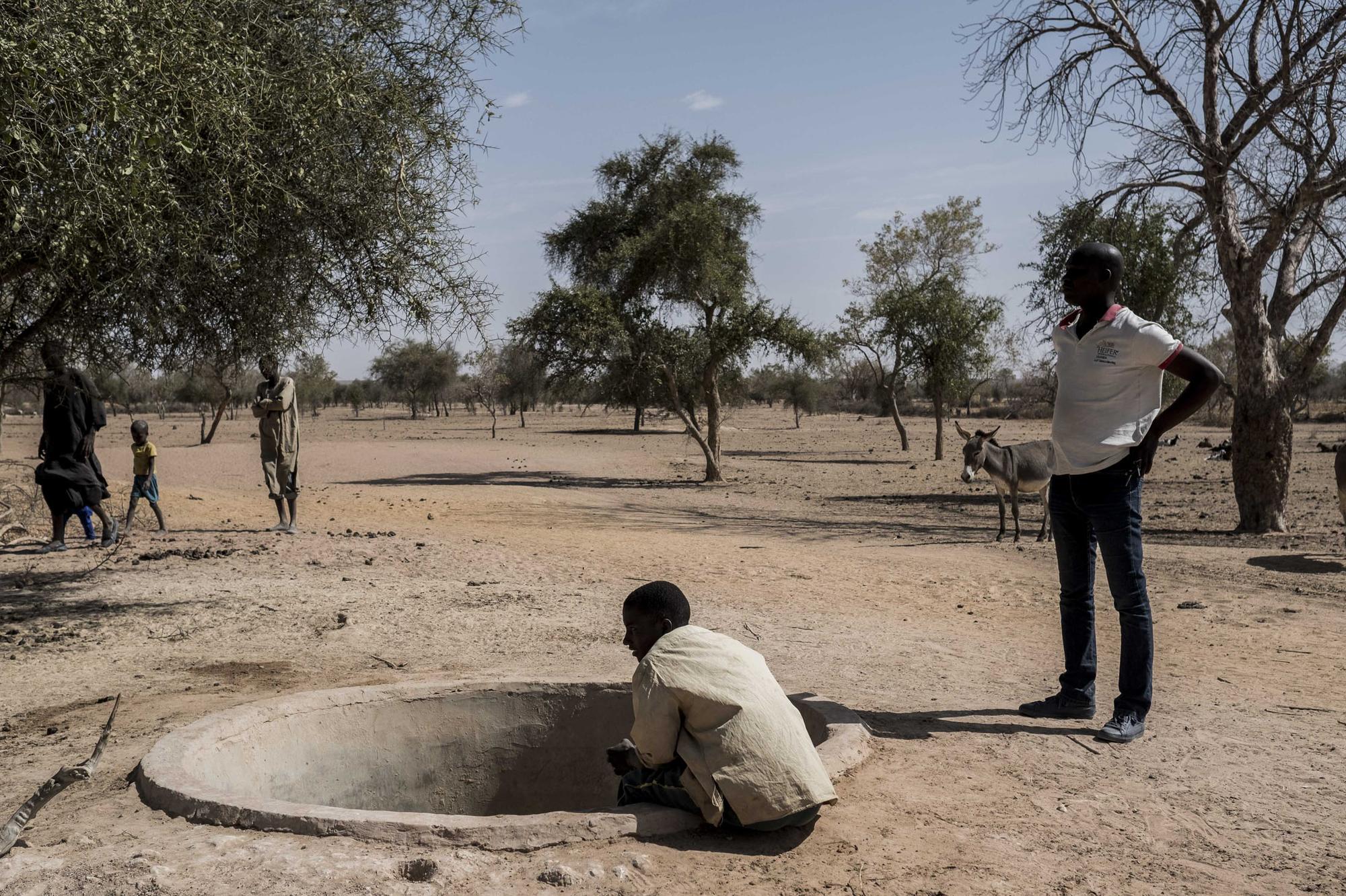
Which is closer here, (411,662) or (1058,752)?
(1058,752)

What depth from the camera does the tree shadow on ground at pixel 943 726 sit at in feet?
15.9

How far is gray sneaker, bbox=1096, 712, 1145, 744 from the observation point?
15.4 ft

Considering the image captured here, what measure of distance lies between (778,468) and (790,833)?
85.8 ft

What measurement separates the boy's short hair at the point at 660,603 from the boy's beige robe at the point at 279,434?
25.9ft

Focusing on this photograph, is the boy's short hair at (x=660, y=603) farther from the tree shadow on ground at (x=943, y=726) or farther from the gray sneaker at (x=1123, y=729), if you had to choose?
the gray sneaker at (x=1123, y=729)

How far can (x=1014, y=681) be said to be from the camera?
19.9 feet

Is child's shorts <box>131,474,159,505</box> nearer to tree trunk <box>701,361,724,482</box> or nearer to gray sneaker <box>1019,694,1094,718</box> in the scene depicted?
gray sneaker <box>1019,694,1094,718</box>

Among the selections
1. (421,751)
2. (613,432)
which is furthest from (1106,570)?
(613,432)

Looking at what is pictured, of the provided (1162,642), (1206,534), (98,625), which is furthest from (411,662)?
(1206,534)

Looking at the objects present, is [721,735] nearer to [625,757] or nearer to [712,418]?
[625,757]

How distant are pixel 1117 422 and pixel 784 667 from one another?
2.66 metres

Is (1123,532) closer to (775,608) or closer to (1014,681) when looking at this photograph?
(1014,681)

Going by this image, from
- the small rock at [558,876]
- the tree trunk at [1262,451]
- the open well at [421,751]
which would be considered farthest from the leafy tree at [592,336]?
the small rock at [558,876]

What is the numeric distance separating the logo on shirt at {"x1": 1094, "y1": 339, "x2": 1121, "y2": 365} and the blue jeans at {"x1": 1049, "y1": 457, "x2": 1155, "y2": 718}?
0.45 metres
